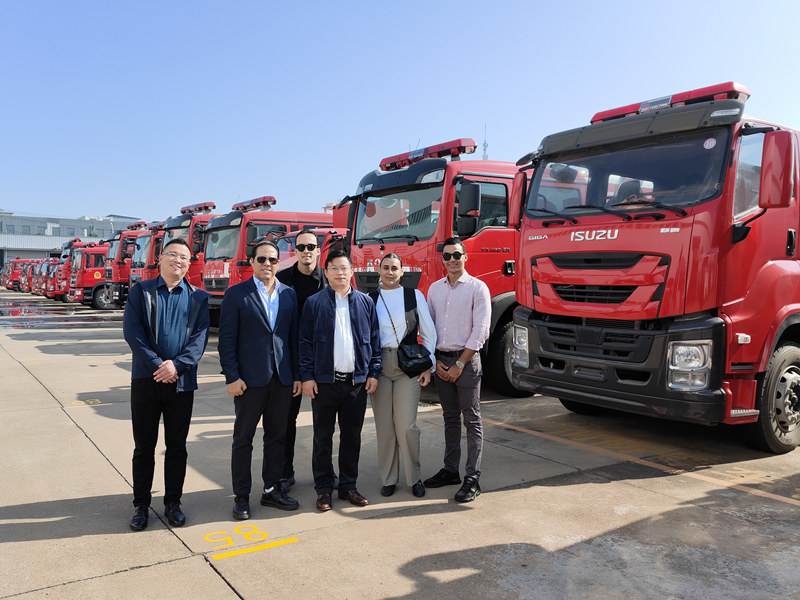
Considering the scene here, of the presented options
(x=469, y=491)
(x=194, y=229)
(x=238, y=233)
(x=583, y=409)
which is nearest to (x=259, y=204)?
(x=238, y=233)

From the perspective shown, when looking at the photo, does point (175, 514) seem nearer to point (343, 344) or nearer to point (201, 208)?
point (343, 344)

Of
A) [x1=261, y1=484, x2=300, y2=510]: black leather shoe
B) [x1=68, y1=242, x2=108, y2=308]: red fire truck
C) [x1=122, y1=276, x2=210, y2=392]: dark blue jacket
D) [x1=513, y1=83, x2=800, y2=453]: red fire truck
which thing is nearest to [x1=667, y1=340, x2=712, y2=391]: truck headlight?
[x1=513, y1=83, x2=800, y2=453]: red fire truck

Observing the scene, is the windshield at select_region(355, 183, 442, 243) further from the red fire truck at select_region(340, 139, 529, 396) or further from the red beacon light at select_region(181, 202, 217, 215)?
the red beacon light at select_region(181, 202, 217, 215)

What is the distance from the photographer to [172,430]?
13.1ft

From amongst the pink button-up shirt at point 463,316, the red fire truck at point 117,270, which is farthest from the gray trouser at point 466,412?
the red fire truck at point 117,270

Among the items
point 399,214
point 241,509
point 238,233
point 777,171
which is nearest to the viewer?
point 241,509

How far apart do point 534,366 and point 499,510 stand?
6.01ft

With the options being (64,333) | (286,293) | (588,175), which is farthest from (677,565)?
(64,333)

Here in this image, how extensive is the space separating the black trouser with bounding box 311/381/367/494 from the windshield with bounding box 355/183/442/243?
3543mm

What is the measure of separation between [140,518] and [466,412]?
7.20 feet

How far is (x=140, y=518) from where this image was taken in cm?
386

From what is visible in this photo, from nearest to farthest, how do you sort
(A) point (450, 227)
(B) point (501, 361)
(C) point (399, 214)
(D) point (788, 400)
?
(D) point (788, 400) → (A) point (450, 227) → (B) point (501, 361) → (C) point (399, 214)

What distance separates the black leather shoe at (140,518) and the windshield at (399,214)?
4.51 meters

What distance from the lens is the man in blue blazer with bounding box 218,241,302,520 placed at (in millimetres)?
4031
